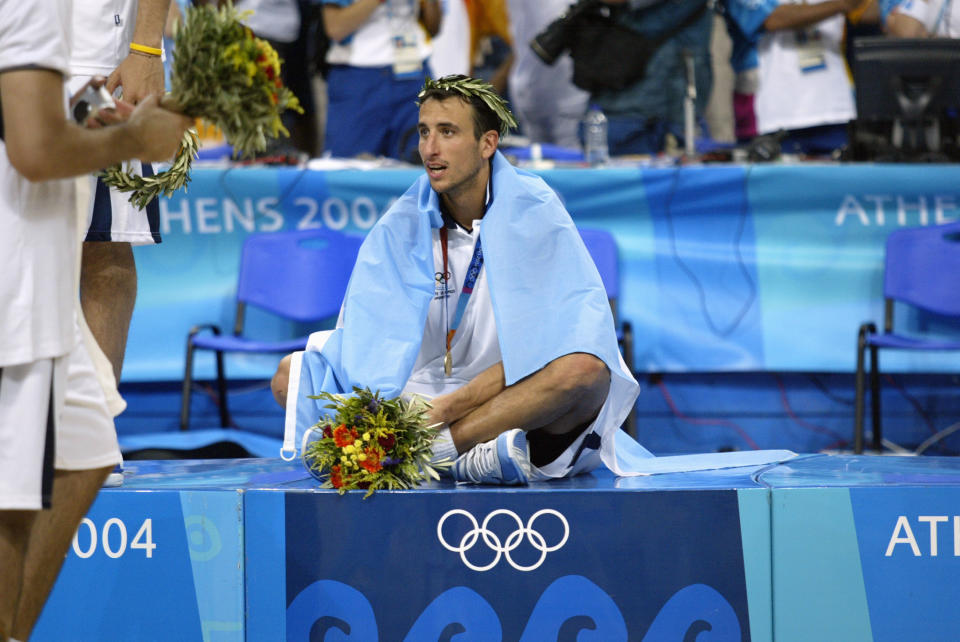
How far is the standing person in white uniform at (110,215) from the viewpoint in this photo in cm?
304

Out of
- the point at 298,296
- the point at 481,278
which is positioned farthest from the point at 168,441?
the point at 481,278

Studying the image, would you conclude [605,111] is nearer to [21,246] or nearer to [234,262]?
[234,262]

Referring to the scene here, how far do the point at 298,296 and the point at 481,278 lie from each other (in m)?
1.84

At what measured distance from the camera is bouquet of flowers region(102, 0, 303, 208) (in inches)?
83.7

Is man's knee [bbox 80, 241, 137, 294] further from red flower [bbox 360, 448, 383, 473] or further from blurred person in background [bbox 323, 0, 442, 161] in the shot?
blurred person in background [bbox 323, 0, 442, 161]

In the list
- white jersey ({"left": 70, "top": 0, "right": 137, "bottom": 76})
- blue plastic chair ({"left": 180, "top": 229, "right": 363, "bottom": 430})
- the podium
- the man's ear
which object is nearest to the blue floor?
blue plastic chair ({"left": 180, "top": 229, "right": 363, "bottom": 430})

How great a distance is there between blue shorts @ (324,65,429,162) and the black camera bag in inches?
34.3

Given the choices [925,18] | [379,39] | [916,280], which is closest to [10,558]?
[916,280]

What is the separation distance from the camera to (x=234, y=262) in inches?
207

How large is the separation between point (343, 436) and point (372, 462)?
11cm

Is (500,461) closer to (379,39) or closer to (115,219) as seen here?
(115,219)

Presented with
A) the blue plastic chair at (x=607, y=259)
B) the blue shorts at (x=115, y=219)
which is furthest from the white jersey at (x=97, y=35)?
the blue plastic chair at (x=607, y=259)

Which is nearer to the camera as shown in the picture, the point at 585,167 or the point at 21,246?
the point at 21,246

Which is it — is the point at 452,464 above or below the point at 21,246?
below
